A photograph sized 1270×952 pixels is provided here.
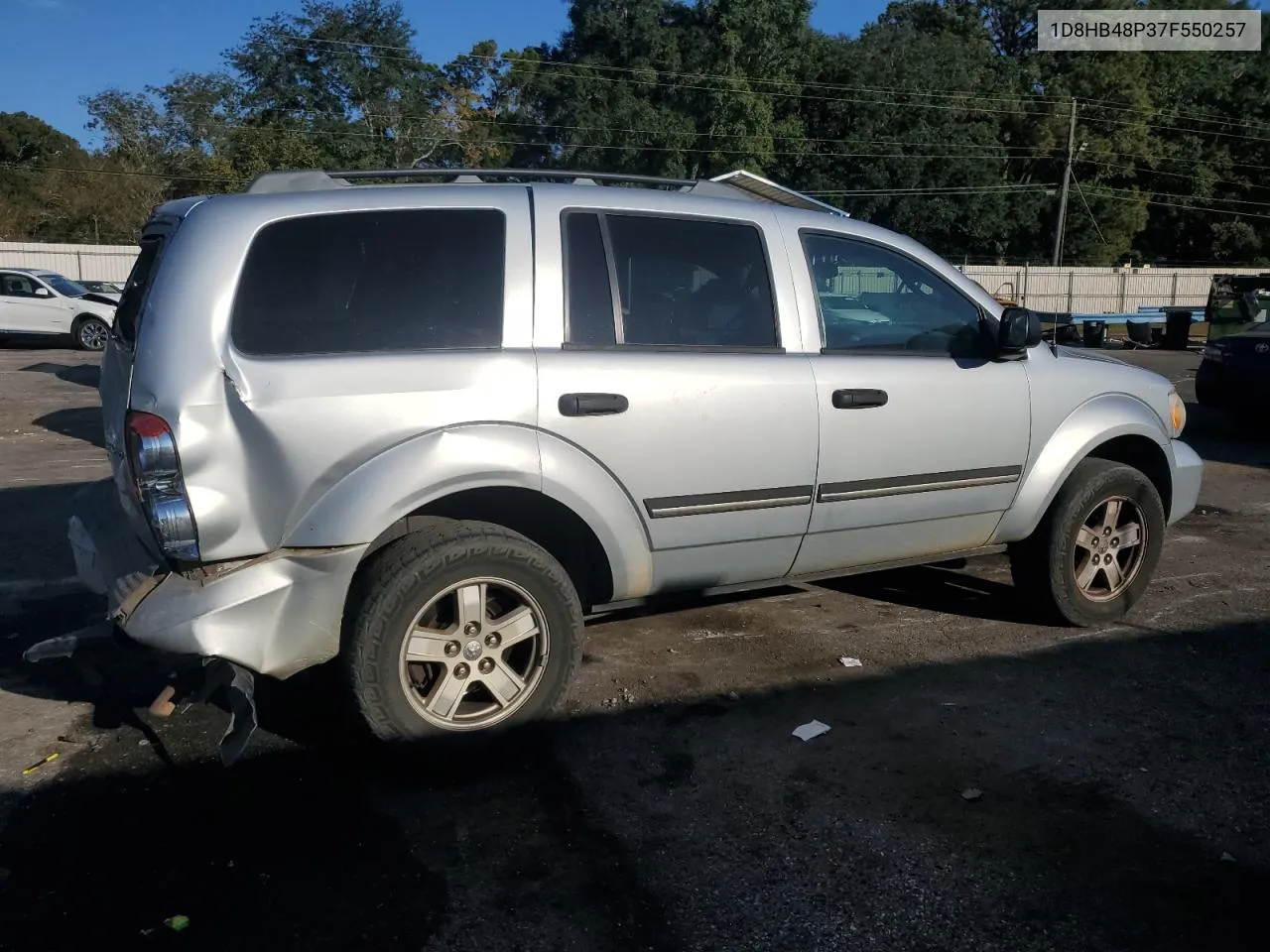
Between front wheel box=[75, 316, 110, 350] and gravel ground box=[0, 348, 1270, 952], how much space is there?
61.7 feet

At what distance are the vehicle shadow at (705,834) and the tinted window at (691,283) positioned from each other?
1464 millimetres

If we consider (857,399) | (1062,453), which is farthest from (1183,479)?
(857,399)

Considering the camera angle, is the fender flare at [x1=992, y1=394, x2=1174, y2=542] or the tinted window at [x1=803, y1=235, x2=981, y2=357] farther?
the fender flare at [x1=992, y1=394, x2=1174, y2=542]

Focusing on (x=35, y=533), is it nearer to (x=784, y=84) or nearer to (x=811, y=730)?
(x=811, y=730)

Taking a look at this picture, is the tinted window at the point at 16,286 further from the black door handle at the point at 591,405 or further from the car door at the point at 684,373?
the black door handle at the point at 591,405

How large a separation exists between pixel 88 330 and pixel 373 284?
2109 centimetres

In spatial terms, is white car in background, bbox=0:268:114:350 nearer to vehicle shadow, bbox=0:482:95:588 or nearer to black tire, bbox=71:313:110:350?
black tire, bbox=71:313:110:350

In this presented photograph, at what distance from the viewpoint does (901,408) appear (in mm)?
4523

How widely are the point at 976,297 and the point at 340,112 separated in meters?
49.2

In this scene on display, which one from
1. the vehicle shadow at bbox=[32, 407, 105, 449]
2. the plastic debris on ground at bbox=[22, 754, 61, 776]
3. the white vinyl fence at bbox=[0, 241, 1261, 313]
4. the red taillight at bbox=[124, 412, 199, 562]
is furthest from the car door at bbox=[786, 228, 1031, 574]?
the white vinyl fence at bbox=[0, 241, 1261, 313]

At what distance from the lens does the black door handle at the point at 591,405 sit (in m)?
3.85

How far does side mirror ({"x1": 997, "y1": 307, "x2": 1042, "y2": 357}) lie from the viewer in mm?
4652

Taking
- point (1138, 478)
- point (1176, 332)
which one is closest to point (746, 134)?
point (1176, 332)

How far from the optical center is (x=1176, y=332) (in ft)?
83.8
